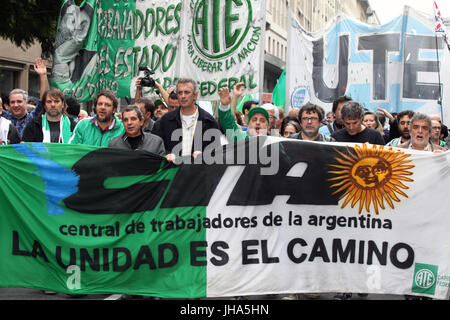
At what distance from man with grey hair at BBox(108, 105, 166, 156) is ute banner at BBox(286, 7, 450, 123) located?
469 cm

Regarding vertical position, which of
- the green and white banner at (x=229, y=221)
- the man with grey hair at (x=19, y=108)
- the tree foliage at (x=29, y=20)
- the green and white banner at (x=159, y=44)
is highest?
the tree foliage at (x=29, y=20)

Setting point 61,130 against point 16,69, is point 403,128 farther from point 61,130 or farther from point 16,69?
point 16,69

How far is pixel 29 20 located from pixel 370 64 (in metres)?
8.07

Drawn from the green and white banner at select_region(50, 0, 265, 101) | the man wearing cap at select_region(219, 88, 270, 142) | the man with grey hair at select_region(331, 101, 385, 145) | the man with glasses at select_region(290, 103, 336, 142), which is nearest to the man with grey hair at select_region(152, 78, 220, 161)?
the man wearing cap at select_region(219, 88, 270, 142)

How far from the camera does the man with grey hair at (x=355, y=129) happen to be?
6273mm

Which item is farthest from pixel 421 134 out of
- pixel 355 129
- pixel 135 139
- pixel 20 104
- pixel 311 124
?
pixel 20 104

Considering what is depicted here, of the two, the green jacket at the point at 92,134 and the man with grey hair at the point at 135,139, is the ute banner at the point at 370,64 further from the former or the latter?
the man with grey hair at the point at 135,139

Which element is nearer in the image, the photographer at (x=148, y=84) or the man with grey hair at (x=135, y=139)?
the man with grey hair at (x=135, y=139)

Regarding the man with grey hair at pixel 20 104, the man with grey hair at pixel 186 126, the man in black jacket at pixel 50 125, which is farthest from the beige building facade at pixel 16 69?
the man with grey hair at pixel 186 126

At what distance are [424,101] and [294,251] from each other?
536cm

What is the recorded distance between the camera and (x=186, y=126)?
6105 millimetres

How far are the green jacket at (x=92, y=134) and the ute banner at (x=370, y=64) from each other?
4.43 metres

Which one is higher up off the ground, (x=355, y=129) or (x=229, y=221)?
(x=355, y=129)

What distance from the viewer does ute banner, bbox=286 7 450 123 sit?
32.1 feet
